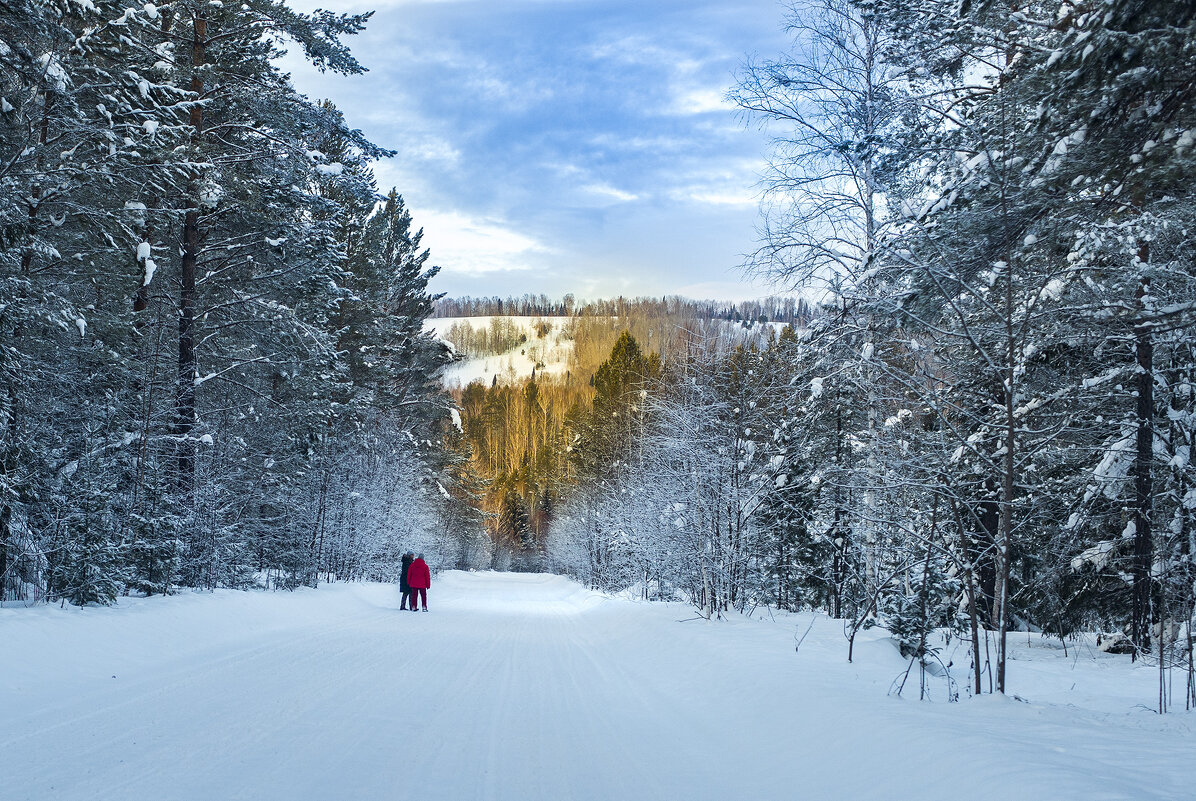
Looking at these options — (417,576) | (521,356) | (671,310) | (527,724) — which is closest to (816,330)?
(527,724)

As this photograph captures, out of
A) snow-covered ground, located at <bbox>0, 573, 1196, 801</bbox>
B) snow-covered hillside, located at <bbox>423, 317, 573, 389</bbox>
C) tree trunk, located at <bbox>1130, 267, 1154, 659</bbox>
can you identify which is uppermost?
snow-covered hillside, located at <bbox>423, 317, 573, 389</bbox>

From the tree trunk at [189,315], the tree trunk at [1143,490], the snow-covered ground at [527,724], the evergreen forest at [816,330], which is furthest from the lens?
the tree trunk at [189,315]

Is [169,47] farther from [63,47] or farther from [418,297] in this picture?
[418,297]

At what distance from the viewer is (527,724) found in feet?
19.6

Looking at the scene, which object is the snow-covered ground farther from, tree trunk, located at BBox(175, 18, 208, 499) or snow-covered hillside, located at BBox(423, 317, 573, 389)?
snow-covered hillside, located at BBox(423, 317, 573, 389)

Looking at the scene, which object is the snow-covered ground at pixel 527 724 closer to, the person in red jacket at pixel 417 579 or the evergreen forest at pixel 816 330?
the evergreen forest at pixel 816 330

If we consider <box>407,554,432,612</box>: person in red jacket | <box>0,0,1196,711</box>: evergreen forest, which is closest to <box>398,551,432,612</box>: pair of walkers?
<box>407,554,432,612</box>: person in red jacket

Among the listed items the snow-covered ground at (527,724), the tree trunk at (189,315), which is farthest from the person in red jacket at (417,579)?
the snow-covered ground at (527,724)

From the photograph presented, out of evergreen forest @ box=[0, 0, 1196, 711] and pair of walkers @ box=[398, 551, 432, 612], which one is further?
pair of walkers @ box=[398, 551, 432, 612]

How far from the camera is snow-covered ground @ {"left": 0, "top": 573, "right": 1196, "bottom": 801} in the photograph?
13.3 feet

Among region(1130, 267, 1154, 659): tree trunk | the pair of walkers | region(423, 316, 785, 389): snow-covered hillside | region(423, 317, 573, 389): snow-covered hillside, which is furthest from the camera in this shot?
region(423, 317, 573, 389): snow-covered hillside

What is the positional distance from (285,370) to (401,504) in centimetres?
1996

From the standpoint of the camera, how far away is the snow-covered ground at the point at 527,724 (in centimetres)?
406

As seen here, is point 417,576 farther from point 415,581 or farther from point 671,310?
point 671,310
